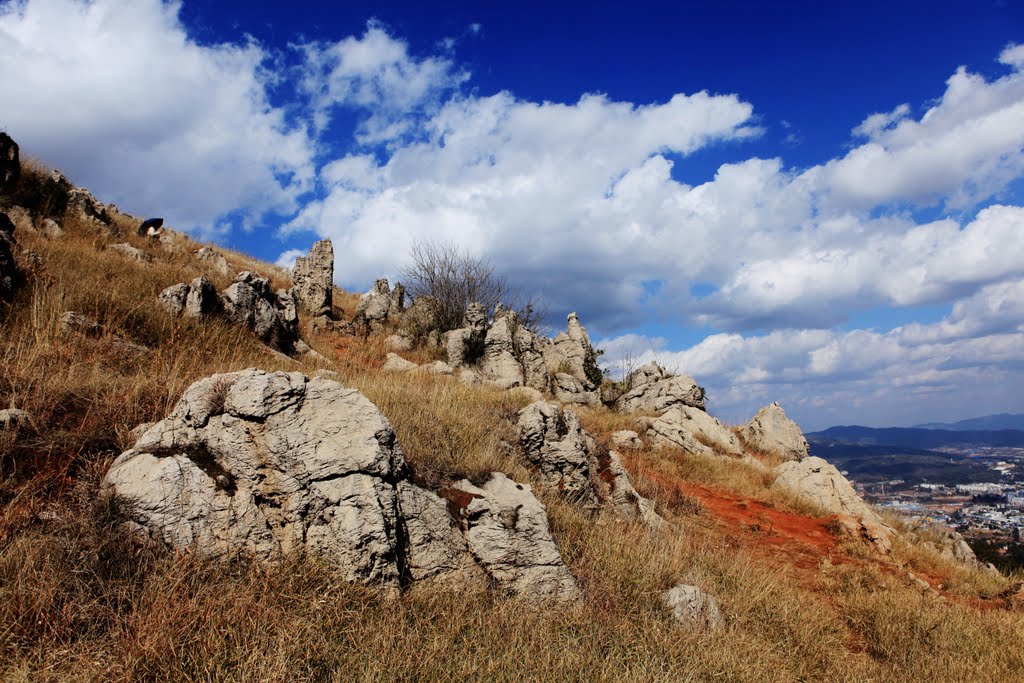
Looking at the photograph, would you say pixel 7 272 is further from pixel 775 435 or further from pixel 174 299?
pixel 775 435

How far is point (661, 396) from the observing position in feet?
65.4

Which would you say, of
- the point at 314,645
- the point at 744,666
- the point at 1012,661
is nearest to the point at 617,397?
the point at 1012,661

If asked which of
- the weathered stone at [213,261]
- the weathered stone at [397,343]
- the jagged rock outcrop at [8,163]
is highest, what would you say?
the jagged rock outcrop at [8,163]

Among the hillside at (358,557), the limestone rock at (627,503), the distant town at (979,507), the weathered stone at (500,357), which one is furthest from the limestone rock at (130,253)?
the distant town at (979,507)

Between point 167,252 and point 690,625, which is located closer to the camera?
point 690,625

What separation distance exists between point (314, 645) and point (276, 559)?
984 millimetres

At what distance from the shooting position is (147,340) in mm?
9125

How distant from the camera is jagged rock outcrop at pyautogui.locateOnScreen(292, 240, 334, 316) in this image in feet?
68.0

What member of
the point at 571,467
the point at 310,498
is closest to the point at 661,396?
the point at 571,467

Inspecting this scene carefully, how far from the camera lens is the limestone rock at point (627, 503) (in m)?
8.54

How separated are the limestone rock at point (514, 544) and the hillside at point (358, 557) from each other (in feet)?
0.14

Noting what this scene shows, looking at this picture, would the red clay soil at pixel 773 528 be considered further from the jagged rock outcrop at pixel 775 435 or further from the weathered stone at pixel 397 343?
the weathered stone at pixel 397 343

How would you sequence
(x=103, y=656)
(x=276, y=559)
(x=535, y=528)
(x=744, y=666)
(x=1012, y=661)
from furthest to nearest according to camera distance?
(x=1012, y=661) < (x=535, y=528) < (x=744, y=666) < (x=276, y=559) < (x=103, y=656)

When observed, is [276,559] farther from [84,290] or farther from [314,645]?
[84,290]
